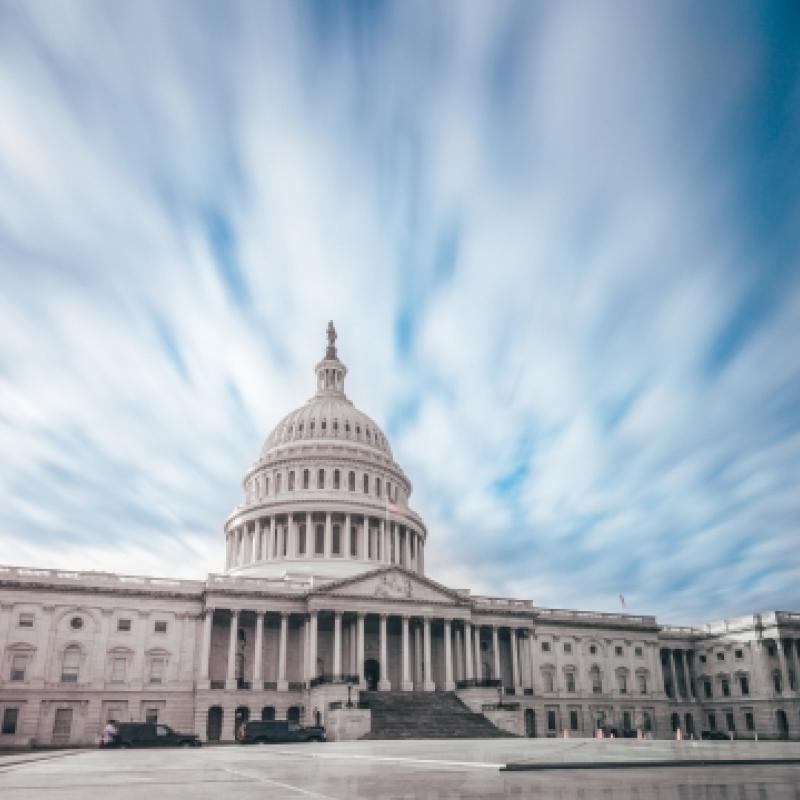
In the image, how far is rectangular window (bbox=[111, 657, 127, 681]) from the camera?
218ft

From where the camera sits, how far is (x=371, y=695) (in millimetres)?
66312

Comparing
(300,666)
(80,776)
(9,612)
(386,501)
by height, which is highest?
(386,501)

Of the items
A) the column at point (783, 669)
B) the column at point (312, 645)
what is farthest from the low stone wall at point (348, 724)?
the column at point (783, 669)

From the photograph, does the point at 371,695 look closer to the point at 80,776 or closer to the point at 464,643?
the point at 464,643

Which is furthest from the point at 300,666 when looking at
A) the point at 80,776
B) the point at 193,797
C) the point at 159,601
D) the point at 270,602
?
the point at 193,797

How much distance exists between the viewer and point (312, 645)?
70375 mm

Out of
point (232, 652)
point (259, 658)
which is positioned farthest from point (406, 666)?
point (232, 652)

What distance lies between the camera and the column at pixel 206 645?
66750 mm

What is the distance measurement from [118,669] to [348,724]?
81.5ft

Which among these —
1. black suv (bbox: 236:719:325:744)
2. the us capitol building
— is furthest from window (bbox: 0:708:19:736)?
black suv (bbox: 236:719:325:744)

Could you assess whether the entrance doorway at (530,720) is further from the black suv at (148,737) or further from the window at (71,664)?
the window at (71,664)

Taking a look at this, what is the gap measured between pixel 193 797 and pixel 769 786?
1061 centimetres

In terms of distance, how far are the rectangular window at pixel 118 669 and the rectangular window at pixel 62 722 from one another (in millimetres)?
4487

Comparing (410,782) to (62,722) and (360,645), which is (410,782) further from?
(62,722)
